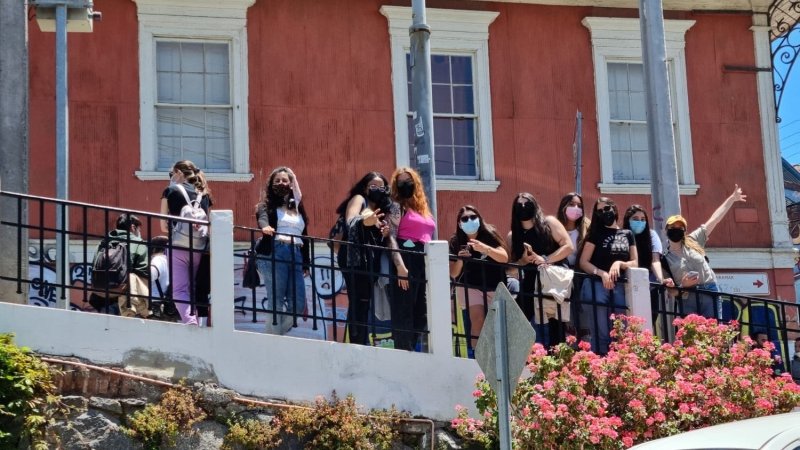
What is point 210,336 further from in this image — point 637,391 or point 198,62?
point 198,62

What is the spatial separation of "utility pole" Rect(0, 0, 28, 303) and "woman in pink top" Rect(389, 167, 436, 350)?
318cm

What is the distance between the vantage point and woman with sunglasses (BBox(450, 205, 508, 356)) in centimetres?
1079

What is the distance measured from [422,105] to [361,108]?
14.2 ft

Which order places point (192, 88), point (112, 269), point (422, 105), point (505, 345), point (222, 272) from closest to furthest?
point (505, 345), point (222, 272), point (112, 269), point (422, 105), point (192, 88)

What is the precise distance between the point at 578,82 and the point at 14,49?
8610 millimetres

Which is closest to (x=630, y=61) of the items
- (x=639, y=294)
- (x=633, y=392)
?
(x=639, y=294)

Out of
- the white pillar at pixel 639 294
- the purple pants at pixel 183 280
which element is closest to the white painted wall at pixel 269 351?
the purple pants at pixel 183 280

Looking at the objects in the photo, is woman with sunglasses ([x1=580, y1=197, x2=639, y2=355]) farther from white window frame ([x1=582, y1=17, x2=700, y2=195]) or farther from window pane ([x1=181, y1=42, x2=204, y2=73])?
window pane ([x1=181, y1=42, x2=204, y2=73])

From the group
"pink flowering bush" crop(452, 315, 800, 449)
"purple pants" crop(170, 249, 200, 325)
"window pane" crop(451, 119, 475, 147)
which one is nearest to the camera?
"pink flowering bush" crop(452, 315, 800, 449)

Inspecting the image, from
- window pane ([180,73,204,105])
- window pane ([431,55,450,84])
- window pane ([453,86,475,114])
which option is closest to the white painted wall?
window pane ([180,73,204,105])

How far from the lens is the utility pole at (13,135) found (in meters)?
9.73

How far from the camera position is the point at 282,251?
1034 centimetres

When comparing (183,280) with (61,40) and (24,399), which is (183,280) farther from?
(61,40)

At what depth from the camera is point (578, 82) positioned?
16547 millimetres
